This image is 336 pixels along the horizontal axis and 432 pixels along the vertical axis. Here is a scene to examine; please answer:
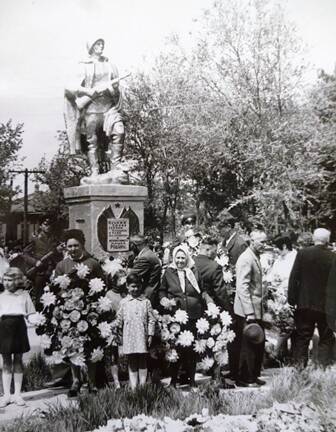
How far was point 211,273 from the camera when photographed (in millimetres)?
6238

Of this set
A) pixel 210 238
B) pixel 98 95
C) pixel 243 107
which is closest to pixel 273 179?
pixel 243 107

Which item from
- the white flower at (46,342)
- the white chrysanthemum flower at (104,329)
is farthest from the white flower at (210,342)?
the white flower at (46,342)

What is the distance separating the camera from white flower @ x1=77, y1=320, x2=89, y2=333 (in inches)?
224

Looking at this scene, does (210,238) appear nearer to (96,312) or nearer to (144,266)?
(144,266)

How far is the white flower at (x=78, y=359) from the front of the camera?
5.69 meters

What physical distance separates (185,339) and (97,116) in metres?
3.50

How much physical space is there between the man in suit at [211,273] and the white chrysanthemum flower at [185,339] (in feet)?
1.72

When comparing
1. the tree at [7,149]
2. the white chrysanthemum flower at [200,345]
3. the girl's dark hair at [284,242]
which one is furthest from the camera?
the tree at [7,149]

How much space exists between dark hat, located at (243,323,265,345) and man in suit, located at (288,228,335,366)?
513 mm

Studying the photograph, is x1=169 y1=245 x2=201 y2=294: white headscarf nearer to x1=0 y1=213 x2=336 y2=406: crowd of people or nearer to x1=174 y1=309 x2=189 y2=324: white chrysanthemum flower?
x1=0 y1=213 x2=336 y2=406: crowd of people

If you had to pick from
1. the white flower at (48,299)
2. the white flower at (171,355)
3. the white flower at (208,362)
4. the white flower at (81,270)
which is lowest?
the white flower at (208,362)

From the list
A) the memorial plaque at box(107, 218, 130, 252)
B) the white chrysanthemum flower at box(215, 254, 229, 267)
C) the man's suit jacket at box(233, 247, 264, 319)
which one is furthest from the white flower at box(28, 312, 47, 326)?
the memorial plaque at box(107, 218, 130, 252)

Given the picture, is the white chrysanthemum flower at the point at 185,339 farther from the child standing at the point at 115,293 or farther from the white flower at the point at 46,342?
the white flower at the point at 46,342

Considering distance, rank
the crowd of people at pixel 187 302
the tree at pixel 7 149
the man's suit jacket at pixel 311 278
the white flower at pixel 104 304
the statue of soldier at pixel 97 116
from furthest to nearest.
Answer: the tree at pixel 7 149, the statue of soldier at pixel 97 116, the man's suit jacket at pixel 311 278, the white flower at pixel 104 304, the crowd of people at pixel 187 302
